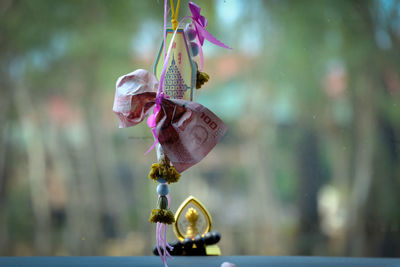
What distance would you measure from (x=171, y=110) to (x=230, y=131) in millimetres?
1183

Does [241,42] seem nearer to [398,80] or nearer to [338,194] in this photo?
[398,80]

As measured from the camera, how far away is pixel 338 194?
174 cm

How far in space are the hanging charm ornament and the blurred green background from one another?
1.06 meters

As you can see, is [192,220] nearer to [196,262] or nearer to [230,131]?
[196,262]

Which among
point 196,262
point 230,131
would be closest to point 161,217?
point 196,262

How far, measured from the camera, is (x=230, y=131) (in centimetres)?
179

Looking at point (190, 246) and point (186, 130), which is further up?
point (186, 130)

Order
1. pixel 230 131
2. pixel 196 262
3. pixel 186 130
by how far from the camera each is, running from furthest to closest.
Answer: pixel 230 131, pixel 196 262, pixel 186 130

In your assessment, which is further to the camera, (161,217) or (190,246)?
(190,246)

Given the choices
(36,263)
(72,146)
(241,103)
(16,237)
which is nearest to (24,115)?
(72,146)

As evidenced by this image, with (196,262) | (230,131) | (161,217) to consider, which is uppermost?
(230,131)

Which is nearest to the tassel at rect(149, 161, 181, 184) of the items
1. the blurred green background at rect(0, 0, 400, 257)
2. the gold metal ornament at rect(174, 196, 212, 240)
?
the gold metal ornament at rect(174, 196, 212, 240)

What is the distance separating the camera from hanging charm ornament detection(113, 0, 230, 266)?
2.01ft

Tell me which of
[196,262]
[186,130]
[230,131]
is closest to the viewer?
[186,130]
